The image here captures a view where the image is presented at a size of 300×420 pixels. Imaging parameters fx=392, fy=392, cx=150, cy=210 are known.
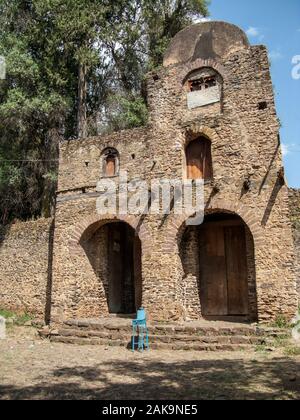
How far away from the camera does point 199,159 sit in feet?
37.8

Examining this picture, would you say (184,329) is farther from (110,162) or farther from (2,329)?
(2,329)

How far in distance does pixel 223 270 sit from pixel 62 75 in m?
12.8

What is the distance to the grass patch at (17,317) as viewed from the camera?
12920 millimetres

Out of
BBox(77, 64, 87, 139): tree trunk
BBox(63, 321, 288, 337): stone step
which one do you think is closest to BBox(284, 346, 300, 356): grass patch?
BBox(63, 321, 288, 337): stone step

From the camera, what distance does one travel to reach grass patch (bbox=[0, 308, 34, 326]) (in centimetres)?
1292

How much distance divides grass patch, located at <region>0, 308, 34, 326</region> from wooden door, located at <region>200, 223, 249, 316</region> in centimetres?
592

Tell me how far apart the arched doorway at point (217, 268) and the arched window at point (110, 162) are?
298 centimetres

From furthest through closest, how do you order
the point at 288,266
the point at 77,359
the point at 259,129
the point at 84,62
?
the point at 84,62 → the point at 259,129 → the point at 288,266 → the point at 77,359

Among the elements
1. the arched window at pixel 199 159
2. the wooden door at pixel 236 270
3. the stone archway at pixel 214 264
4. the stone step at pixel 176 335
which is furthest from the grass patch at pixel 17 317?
the arched window at pixel 199 159

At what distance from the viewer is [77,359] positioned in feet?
26.8

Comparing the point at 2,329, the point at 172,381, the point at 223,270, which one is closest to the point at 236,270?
the point at 223,270
